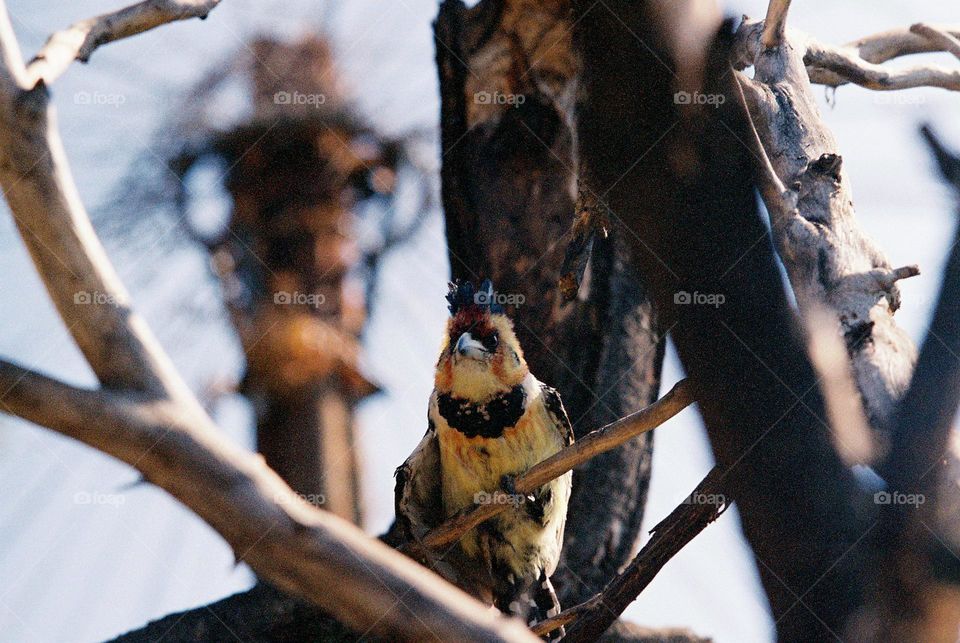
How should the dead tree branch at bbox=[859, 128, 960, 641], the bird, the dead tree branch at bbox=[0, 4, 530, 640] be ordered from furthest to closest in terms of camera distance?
1. the bird
2. the dead tree branch at bbox=[0, 4, 530, 640]
3. the dead tree branch at bbox=[859, 128, 960, 641]

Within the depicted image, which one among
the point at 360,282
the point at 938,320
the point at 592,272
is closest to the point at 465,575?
the point at 592,272

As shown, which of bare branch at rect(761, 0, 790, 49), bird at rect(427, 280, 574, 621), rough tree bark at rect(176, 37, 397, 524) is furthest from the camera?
rough tree bark at rect(176, 37, 397, 524)

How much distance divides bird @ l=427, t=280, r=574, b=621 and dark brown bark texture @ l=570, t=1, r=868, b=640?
2182 millimetres

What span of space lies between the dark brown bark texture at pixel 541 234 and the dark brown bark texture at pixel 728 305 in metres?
2.82

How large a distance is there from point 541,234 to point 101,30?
244 cm

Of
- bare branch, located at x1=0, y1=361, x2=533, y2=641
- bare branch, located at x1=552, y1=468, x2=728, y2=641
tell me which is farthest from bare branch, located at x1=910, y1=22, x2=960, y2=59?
bare branch, located at x1=0, y1=361, x2=533, y2=641

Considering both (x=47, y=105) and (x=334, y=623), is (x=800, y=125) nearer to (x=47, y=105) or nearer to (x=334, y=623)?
(x=47, y=105)

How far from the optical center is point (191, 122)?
4699 mm

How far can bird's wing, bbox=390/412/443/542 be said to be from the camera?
3.76 m

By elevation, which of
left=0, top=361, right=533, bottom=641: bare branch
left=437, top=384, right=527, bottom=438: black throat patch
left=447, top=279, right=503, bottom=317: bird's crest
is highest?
left=0, top=361, right=533, bottom=641: bare branch

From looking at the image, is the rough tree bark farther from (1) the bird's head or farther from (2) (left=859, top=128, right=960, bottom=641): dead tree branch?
(2) (left=859, top=128, right=960, bottom=641): dead tree branch

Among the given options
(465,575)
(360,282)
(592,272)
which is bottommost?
(465,575)

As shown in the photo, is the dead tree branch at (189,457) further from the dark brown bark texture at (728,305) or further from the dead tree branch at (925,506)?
the dead tree branch at (925,506)

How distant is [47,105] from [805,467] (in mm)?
1456
